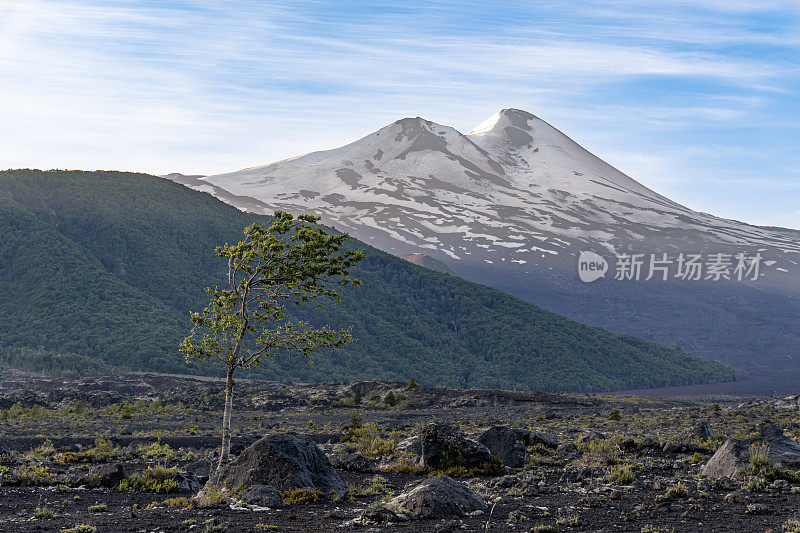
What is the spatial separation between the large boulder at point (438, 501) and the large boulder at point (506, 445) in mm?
6283

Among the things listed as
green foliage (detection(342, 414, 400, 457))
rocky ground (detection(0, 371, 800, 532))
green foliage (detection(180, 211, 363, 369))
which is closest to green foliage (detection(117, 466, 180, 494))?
rocky ground (detection(0, 371, 800, 532))

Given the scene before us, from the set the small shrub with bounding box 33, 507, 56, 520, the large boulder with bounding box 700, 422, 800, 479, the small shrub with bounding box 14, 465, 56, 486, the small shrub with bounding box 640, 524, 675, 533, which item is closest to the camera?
the small shrub with bounding box 640, 524, 675, 533

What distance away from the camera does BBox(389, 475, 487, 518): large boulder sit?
A: 41.6ft

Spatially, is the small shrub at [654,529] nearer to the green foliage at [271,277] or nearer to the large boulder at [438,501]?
the large boulder at [438,501]

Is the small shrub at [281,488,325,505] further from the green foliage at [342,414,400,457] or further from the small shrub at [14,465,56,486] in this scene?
the green foliage at [342,414,400,457]

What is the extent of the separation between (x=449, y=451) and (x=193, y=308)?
285ft

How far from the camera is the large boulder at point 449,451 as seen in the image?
60.7 feet

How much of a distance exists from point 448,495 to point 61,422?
32.9 meters

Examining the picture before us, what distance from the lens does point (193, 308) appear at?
330ft

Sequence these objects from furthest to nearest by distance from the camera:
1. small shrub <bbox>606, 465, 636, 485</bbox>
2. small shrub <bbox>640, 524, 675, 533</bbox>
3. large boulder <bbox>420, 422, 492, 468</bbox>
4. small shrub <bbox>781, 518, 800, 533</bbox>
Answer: large boulder <bbox>420, 422, 492, 468</bbox>, small shrub <bbox>606, 465, 636, 485</bbox>, small shrub <bbox>640, 524, 675, 533</bbox>, small shrub <bbox>781, 518, 800, 533</bbox>

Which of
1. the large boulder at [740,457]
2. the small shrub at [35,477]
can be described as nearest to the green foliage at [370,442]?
the small shrub at [35,477]

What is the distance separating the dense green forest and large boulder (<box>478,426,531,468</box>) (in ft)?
214

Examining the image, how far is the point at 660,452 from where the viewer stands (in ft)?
70.1

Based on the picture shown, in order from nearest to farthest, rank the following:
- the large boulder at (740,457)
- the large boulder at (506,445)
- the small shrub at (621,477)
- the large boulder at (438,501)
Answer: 1. the large boulder at (438,501)
2. the small shrub at (621,477)
3. the large boulder at (740,457)
4. the large boulder at (506,445)
